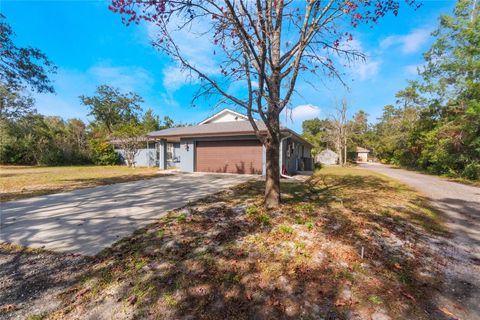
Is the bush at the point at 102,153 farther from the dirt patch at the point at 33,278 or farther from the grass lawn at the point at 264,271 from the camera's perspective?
the grass lawn at the point at 264,271

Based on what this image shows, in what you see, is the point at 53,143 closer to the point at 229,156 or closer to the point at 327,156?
the point at 229,156

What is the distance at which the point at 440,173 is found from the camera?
53.4 feet

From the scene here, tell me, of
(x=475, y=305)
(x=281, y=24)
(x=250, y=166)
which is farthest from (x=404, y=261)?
(x=250, y=166)

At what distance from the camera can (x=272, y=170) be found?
5004mm

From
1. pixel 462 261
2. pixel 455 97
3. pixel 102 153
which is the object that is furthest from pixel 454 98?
pixel 102 153

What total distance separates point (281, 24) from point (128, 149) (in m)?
18.9

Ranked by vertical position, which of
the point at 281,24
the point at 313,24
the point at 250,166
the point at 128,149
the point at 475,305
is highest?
the point at 281,24

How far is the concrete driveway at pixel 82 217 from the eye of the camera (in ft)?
11.5

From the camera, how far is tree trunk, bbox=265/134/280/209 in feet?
16.3

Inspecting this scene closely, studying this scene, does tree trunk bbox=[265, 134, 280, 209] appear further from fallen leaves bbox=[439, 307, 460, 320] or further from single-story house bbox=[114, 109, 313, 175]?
single-story house bbox=[114, 109, 313, 175]

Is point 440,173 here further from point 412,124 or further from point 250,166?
point 250,166

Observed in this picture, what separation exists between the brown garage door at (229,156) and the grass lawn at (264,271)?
330 inches

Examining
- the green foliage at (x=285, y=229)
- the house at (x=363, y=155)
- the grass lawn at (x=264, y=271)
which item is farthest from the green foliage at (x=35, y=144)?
the house at (x=363, y=155)

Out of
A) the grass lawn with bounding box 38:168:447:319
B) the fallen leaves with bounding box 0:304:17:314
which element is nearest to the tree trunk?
the grass lawn with bounding box 38:168:447:319
